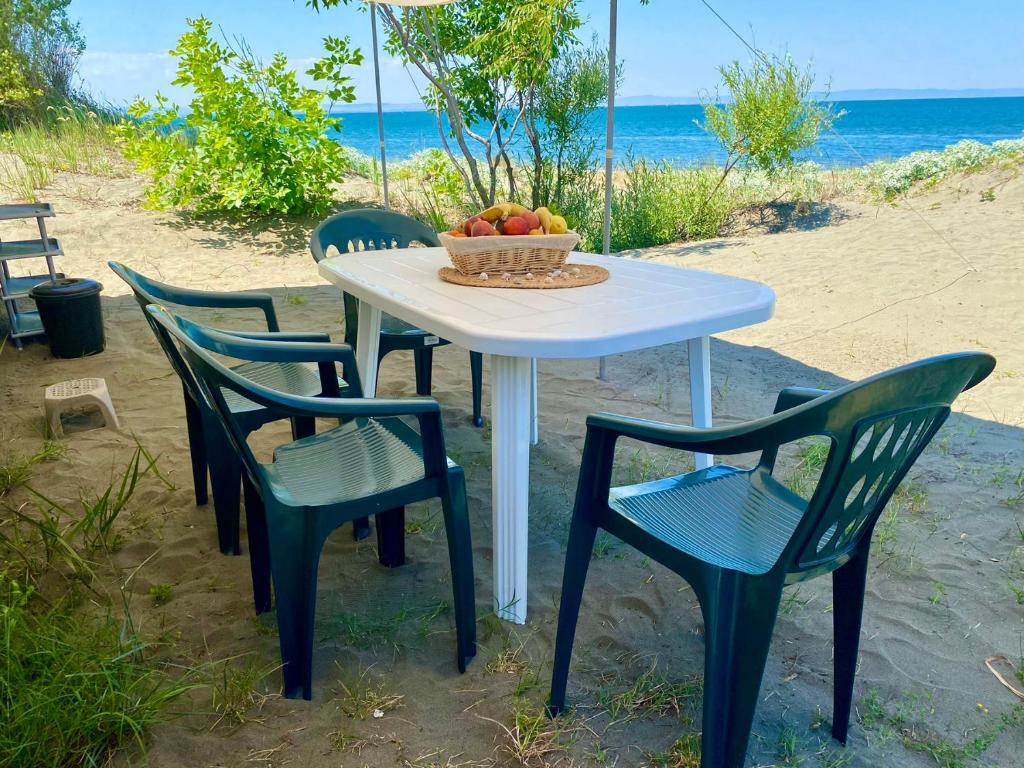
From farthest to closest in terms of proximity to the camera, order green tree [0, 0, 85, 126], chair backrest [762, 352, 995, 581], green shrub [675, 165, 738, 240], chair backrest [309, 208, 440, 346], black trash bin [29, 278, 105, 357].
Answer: green tree [0, 0, 85, 126], green shrub [675, 165, 738, 240], black trash bin [29, 278, 105, 357], chair backrest [309, 208, 440, 346], chair backrest [762, 352, 995, 581]

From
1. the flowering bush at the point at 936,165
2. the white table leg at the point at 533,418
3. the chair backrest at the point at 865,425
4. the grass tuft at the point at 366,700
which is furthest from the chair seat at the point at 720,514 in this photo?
the flowering bush at the point at 936,165

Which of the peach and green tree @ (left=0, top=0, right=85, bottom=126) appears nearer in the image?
the peach

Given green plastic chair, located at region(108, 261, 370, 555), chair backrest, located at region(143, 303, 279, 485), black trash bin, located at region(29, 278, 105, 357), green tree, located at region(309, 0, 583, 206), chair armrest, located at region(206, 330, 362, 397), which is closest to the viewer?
chair backrest, located at region(143, 303, 279, 485)

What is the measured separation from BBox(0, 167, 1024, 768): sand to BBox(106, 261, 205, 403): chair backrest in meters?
0.61

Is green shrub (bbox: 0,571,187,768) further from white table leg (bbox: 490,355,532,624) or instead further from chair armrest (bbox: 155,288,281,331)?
chair armrest (bbox: 155,288,281,331)

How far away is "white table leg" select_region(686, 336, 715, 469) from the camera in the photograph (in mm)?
2205

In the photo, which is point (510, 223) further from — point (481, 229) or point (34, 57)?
point (34, 57)

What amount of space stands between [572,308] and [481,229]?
52cm

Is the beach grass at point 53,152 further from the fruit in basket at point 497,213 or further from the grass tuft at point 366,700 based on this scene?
the grass tuft at point 366,700

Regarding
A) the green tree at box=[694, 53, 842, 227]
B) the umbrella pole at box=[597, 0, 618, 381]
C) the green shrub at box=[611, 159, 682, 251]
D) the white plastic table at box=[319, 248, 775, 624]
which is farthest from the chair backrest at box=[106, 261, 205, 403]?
the green tree at box=[694, 53, 842, 227]

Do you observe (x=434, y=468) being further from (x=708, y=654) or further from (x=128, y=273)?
(x=128, y=273)

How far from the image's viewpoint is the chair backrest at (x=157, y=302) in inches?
68.9

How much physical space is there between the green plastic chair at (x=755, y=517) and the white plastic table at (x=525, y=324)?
0.25 metres

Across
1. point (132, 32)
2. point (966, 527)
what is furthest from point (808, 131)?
point (132, 32)
